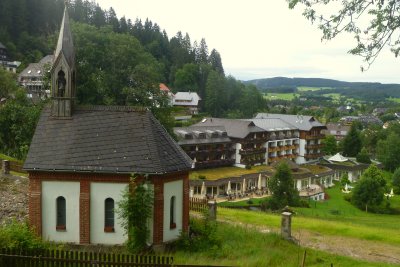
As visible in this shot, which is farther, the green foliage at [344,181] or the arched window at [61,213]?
the green foliage at [344,181]

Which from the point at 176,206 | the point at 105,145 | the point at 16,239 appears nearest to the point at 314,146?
the point at 176,206

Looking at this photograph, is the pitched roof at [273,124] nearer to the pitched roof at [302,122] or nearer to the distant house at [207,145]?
the pitched roof at [302,122]

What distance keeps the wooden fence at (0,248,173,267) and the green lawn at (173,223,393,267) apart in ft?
7.11

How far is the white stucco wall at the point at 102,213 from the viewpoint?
2008 cm

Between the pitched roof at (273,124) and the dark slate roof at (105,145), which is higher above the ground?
the dark slate roof at (105,145)

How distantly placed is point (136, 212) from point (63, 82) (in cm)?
803

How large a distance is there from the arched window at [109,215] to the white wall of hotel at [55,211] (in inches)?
49.3

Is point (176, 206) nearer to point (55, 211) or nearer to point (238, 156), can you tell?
point (55, 211)

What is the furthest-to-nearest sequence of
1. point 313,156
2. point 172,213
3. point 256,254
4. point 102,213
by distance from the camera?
point 313,156, point 172,213, point 102,213, point 256,254

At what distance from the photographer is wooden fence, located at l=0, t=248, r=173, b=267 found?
14.4 m

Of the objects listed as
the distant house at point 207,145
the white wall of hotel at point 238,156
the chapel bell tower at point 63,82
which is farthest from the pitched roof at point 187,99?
the chapel bell tower at point 63,82

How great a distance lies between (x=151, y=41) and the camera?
15250 cm

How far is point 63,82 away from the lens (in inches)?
887

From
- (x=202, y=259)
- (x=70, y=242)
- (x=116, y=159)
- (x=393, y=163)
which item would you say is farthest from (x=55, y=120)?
(x=393, y=163)
